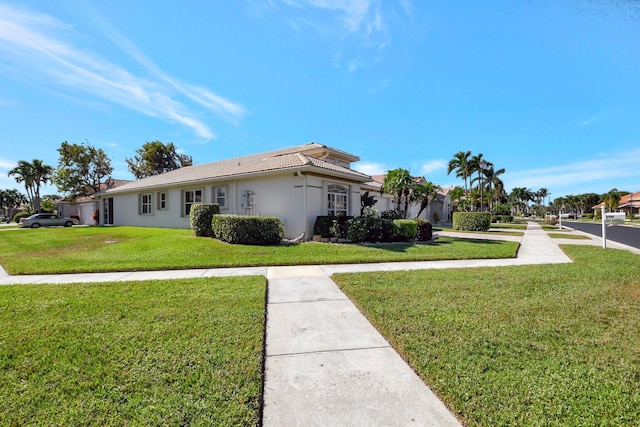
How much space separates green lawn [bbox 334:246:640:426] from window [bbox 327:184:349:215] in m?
8.02

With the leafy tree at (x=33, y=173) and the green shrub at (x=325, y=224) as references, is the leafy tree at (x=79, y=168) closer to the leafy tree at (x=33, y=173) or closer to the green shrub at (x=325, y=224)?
the leafy tree at (x=33, y=173)

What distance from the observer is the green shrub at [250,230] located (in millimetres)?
10680

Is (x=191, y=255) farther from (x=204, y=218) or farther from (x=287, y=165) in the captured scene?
(x=287, y=165)

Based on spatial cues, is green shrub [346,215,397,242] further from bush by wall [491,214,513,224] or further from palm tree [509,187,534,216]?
palm tree [509,187,534,216]

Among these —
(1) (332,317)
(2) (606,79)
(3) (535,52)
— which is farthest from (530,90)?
(1) (332,317)

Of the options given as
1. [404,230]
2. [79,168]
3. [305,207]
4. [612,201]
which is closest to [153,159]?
[79,168]

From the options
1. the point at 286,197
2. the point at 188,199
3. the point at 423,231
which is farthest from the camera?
the point at 188,199

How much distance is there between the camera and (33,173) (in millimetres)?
43844

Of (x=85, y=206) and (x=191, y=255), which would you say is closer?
(x=191, y=255)

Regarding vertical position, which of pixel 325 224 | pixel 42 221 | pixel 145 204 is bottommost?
pixel 325 224

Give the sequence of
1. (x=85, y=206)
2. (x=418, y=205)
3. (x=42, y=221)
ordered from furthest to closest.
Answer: (x=85, y=206) → (x=418, y=205) → (x=42, y=221)

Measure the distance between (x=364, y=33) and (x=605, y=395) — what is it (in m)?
11.7

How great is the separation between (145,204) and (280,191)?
13.3 metres

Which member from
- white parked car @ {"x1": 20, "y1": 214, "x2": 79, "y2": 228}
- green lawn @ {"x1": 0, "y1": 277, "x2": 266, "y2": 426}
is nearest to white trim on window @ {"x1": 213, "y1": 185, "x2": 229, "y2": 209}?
green lawn @ {"x1": 0, "y1": 277, "x2": 266, "y2": 426}
